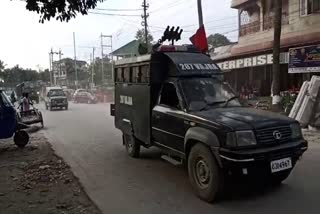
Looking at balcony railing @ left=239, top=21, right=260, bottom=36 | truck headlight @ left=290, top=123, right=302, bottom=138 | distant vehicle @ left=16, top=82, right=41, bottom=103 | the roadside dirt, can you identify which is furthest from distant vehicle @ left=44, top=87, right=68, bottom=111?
truck headlight @ left=290, top=123, right=302, bottom=138

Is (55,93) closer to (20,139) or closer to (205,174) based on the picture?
(20,139)

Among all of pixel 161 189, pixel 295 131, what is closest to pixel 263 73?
pixel 295 131

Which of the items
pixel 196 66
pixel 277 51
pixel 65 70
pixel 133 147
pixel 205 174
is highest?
pixel 65 70

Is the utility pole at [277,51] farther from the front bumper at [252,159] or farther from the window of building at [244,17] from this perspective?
the window of building at [244,17]

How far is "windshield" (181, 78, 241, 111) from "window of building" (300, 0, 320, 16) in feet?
48.3

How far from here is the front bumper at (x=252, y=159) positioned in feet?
18.3

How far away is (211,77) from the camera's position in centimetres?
774

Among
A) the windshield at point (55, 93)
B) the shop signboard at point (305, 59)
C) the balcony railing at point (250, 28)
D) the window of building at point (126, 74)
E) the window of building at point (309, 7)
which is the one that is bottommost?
the windshield at point (55, 93)

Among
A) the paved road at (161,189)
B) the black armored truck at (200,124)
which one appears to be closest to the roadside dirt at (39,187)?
the paved road at (161,189)

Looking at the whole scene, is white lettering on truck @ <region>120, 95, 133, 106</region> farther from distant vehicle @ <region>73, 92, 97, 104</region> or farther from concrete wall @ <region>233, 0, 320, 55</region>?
distant vehicle @ <region>73, 92, 97, 104</region>

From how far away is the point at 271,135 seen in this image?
5828mm

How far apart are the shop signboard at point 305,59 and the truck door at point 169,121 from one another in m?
10.9

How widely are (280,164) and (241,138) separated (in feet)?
2.57

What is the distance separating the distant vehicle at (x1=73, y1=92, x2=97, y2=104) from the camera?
44.7 meters
